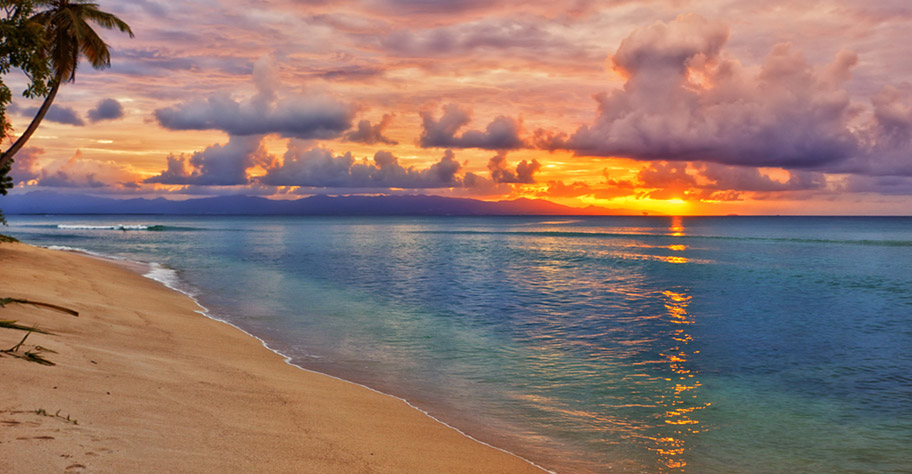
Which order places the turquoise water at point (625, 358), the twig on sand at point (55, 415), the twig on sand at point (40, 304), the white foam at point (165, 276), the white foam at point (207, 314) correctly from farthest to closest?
1. the white foam at point (165, 276)
2. the twig on sand at point (40, 304)
3. the turquoise water at point (625, 358)
4. the white foam at point (207, 314)
5. the twig on sand at point (55, 415)

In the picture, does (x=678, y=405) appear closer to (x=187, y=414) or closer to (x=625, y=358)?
(x=625, y=358)

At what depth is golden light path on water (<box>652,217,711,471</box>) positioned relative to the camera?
9.22 m

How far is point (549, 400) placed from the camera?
1202 cm

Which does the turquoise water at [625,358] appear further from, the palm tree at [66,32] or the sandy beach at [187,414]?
the palm tree at [66,32]

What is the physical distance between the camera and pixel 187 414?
744cm

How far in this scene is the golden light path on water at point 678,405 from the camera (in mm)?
9218

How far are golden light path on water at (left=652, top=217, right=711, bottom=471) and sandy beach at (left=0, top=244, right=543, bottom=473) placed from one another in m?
2.67

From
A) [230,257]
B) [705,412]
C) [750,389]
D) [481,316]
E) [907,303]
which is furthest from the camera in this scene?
[230,257]

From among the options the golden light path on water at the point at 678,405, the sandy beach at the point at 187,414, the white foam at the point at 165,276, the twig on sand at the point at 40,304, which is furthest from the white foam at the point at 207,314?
the twig on sand at the point at 40,304

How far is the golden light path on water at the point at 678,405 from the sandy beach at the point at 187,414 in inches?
105

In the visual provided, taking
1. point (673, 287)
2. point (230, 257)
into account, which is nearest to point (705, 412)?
point (673, 287)

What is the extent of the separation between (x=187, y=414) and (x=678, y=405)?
9985 millimetres

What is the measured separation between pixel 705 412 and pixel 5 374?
12520 millimetres

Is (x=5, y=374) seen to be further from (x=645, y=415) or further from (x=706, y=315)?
(x=706, y=315)
